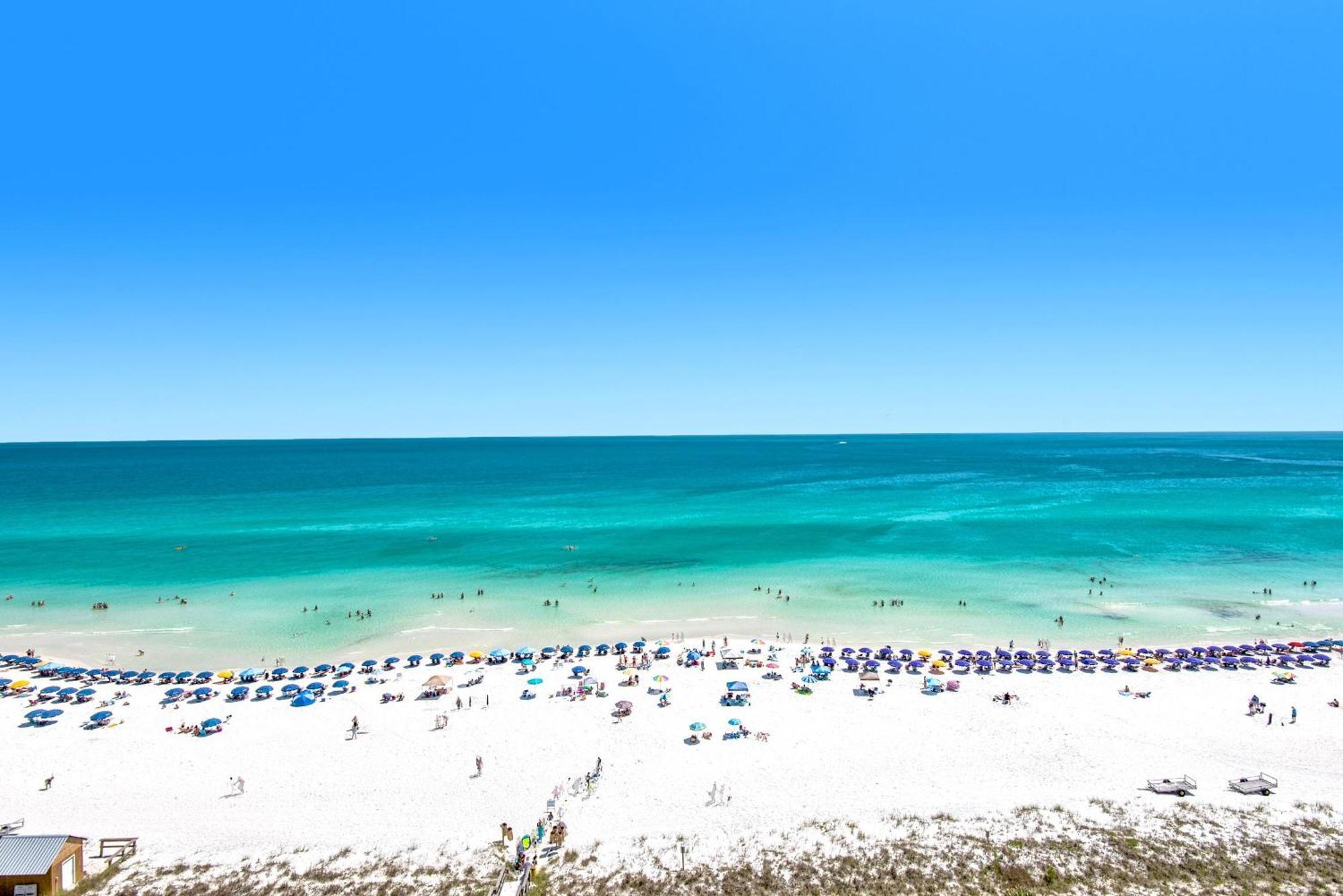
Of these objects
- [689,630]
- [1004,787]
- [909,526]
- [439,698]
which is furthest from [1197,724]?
[909,526]

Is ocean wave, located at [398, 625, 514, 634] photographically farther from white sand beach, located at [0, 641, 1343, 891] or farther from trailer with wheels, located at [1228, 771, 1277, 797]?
trailer with wheels, located at [1228, 771, 1277, 797]

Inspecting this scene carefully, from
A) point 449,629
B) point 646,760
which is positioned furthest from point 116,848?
point 449,629

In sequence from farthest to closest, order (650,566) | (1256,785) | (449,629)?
(650,566) < (449,629) < (1256,785)

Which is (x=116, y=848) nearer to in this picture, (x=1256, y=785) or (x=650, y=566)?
(x=1256, y=785)

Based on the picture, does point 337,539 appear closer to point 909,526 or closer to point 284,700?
point 284,700

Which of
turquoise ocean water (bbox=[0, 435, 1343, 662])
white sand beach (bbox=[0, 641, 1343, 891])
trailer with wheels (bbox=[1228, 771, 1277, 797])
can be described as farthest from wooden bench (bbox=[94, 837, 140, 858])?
trailer with wheels (bbox=[1228, 771, 1277, 797])
